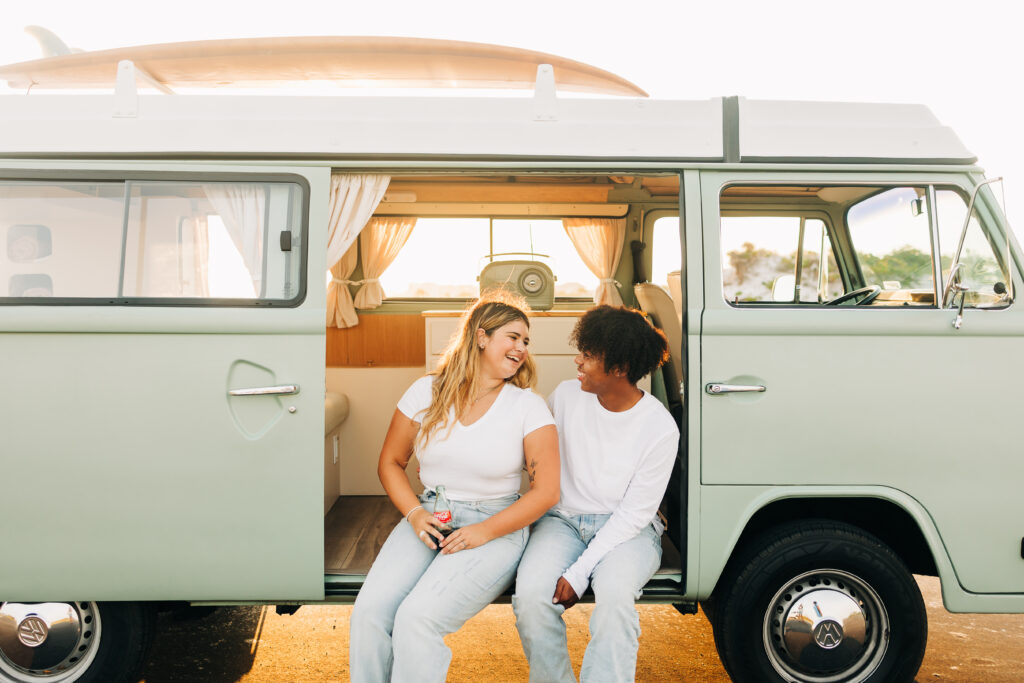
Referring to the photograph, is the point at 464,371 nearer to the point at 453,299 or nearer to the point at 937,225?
the point at 937,225

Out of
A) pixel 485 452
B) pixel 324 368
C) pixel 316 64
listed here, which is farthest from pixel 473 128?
pixel 485 452

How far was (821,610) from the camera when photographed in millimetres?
2752

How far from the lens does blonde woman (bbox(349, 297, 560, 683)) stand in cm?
240

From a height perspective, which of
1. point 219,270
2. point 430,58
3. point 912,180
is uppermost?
point 430,58

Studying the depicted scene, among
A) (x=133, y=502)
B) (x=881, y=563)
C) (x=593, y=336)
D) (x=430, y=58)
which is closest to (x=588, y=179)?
(x=430, y=58)

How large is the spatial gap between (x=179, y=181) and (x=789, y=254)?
373 centimetres

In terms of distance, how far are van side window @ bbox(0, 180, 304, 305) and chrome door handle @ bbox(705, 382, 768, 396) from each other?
Result: 1.81 meters

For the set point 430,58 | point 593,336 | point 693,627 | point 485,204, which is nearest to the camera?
point 593,336

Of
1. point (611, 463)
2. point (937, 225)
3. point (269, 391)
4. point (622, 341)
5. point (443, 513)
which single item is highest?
point (937, 225)

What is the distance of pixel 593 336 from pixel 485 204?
8.05 ft

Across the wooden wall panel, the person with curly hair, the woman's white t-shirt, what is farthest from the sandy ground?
the wooden wall panel

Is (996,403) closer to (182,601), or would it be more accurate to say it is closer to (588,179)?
(588,179)

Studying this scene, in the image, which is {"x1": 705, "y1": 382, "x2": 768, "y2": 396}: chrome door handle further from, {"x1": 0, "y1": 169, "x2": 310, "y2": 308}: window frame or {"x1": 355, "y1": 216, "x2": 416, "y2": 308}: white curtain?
{"x1": 355, "y1": 216, "x2": 416, "y2": 308}: white curtain

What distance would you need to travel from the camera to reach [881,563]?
271 cm
